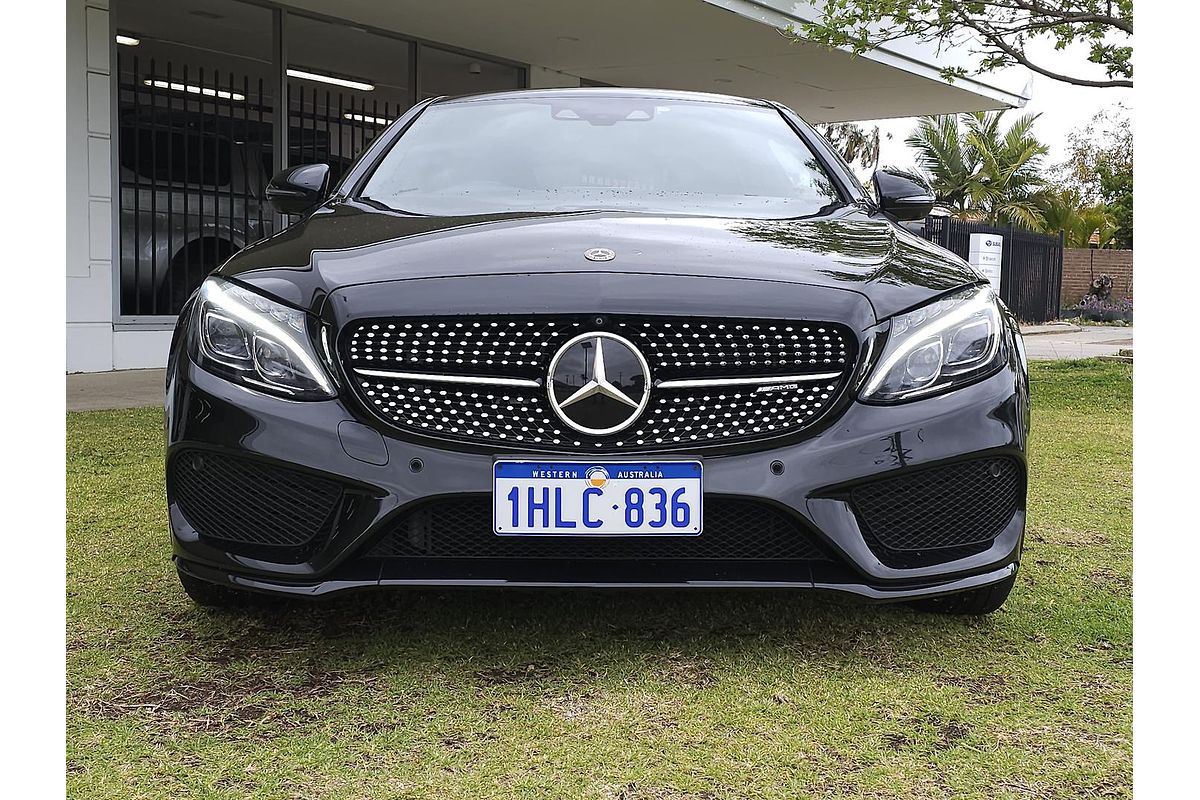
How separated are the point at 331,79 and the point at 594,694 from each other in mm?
14333

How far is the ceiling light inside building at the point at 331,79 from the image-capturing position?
15000 mm

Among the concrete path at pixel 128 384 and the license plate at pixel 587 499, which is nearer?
the license plate at pixel 587 499

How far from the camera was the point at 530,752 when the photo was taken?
2.00 metres

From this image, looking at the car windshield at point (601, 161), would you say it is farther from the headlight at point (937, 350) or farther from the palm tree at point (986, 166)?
the palm tree at point (986, 166)

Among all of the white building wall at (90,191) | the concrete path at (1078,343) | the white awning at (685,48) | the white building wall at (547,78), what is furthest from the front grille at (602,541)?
the white building wall at (547,78)

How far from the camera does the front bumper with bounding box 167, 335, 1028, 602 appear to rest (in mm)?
2244

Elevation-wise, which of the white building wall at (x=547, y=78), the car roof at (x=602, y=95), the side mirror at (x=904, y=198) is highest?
the white building wall at (x=547, y=78)

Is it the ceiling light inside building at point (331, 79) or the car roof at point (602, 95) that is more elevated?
the ceiling light inside building at point (331, 79)

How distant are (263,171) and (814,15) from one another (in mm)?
6115

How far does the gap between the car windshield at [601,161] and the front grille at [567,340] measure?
637 millimetres

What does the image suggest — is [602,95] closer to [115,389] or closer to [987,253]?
[115,389]

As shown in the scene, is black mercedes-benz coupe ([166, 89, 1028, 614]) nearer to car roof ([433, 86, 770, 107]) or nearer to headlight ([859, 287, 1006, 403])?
headlight ([859, 287, 1006, 403])

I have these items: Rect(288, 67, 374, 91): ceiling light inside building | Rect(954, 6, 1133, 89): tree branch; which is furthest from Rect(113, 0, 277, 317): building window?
Rect(954, 6, 1133, 89): tree branch

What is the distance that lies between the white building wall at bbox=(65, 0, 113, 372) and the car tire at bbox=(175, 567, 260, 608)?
6963 mm
